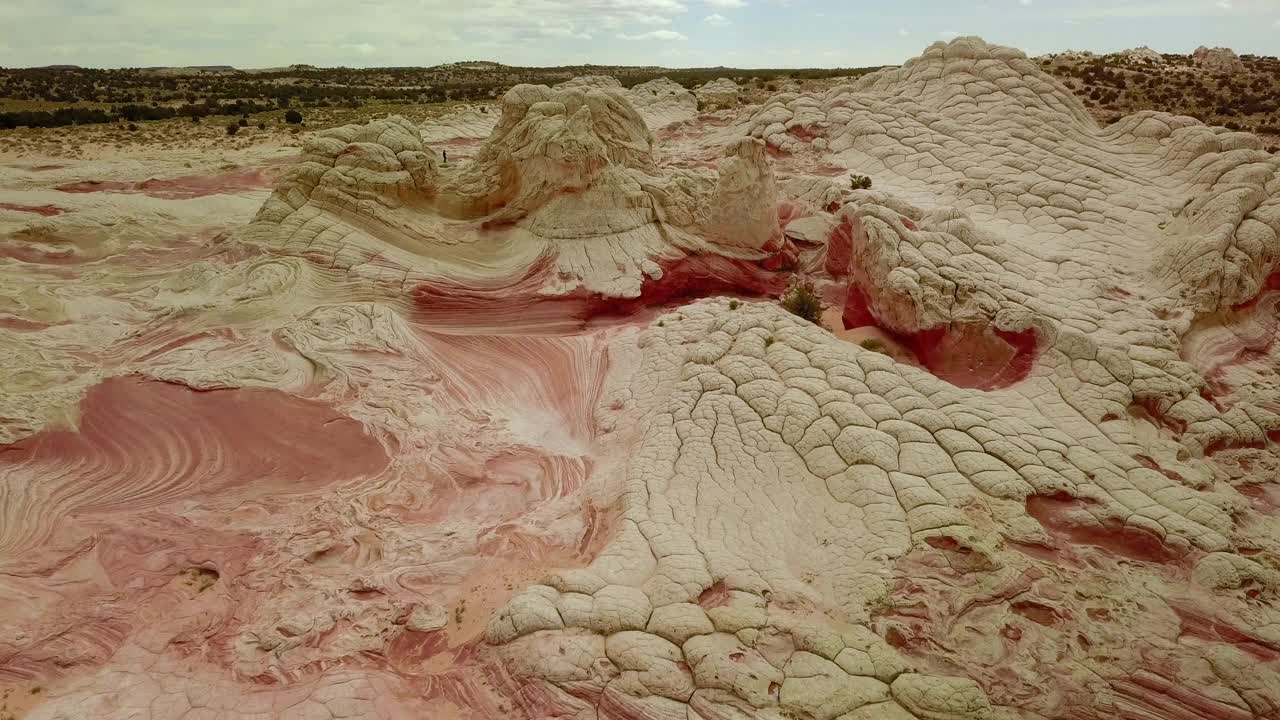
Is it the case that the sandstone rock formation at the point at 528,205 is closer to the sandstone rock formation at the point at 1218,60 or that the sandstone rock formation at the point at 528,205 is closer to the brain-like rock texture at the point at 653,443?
the brain-like rock texture at the point at 653,443

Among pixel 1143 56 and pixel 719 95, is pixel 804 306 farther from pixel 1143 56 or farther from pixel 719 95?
pixel 1143 56

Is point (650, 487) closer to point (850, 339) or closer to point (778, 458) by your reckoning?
point (778, 458)

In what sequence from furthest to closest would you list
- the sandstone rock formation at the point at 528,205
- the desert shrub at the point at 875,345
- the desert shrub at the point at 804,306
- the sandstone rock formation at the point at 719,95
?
the sandstone rock formation at the point at 719,95 → the sandstone rock formation at the point at 528,205 → the desert shrub at the point at 804,306 → the desert shrub at the point at 875,345

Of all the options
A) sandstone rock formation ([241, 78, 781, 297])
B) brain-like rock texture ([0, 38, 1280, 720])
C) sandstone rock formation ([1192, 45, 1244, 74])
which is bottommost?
brain-like rock texture ([0, 38, 1280, 720])

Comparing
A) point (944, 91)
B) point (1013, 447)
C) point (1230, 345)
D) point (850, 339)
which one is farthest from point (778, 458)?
point (944, 91)

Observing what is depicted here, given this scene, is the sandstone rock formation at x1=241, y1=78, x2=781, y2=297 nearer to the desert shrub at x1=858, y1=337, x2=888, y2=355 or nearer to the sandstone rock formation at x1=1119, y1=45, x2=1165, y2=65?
the desert shrub at x1=858, y1=337, x2=888, y2=355

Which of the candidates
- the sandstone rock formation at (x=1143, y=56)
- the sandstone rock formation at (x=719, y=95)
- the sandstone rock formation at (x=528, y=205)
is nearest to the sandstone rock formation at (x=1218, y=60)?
the sandstone rock formation at (x=1143, y=56)

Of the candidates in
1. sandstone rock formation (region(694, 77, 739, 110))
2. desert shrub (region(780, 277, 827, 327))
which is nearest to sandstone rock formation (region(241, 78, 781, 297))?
desert shrub (region(780, 277, 827, 327))

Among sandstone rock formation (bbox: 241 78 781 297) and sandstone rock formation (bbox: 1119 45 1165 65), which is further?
sandstone rock formation (bbox: 1119 45 1165 65)
